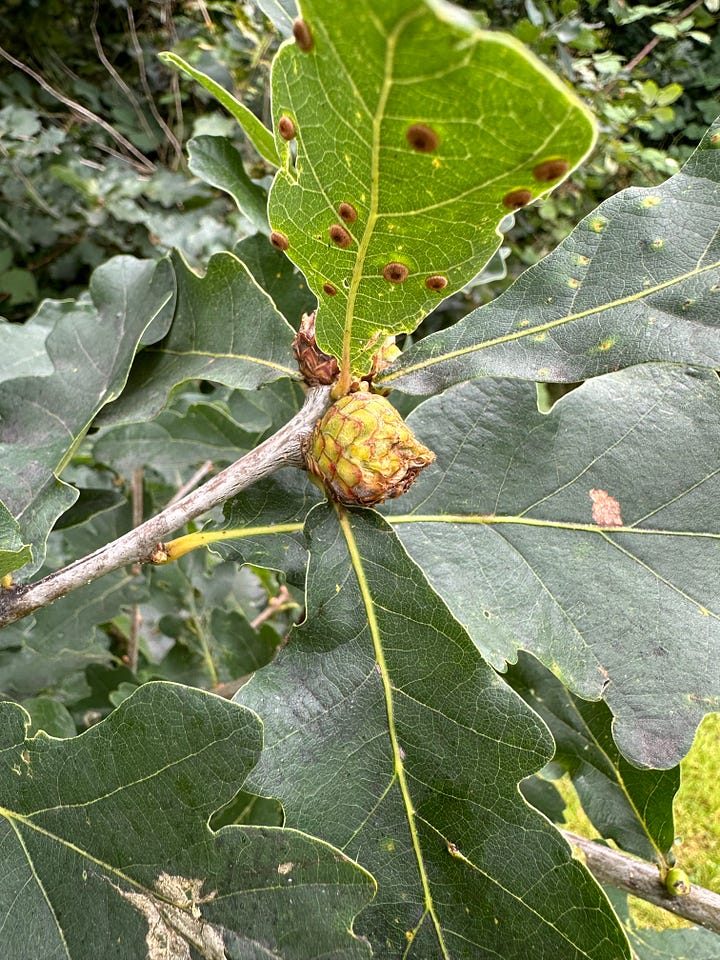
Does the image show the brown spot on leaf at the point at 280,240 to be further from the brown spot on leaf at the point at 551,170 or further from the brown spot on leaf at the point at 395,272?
the brown spot on leaf at the point at 551,170

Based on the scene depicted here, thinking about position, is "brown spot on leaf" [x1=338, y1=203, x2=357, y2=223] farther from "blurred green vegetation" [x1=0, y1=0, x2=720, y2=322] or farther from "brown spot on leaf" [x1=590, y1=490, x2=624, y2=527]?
"blurred green vegetation" [x1=0, y1=0, x2=720, y2=322]

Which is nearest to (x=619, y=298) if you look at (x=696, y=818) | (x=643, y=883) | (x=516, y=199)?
(x=516, y=199)

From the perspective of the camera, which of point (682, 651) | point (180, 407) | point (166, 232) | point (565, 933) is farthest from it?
point (166, 232)

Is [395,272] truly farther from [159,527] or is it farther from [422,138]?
[159,527]

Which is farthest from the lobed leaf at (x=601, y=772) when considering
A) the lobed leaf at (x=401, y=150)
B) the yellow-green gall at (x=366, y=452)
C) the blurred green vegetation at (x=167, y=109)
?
the blurred green vegetation at (x=167, y=109)

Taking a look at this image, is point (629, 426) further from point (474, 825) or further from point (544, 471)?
point (474, 825)

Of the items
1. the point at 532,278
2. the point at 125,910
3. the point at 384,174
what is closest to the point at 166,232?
the point at 532,278

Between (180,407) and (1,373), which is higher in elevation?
(1,373)
